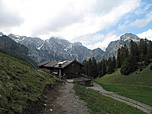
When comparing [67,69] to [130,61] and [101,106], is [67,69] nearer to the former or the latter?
[101,106]

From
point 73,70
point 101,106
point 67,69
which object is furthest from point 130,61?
point 101,106

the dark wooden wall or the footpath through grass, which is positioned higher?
the dark wooden wall

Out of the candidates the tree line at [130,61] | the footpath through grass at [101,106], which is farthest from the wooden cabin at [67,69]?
the tree line at [130,61]

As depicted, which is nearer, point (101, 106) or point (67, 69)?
point (101, 106)

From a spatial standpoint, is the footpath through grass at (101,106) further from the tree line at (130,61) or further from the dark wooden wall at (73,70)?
the tree line at (130,61)

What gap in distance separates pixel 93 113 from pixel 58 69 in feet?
124

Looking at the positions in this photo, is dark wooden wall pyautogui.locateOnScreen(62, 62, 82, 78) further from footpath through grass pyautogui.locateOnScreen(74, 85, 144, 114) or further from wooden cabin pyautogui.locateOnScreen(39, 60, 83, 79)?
footpath through grass pyautogui.locateOnScreen(74, 85, 144, 114)

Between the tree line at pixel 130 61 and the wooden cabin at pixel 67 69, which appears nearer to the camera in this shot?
the wooden cabin at pixel 67 69

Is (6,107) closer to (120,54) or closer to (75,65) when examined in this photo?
(75,65)

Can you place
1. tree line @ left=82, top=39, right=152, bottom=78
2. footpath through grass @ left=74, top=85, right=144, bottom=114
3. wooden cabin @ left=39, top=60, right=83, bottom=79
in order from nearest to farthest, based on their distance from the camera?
footpath through grass @ left=74, top=85, right=144, bottom=114, wooden cabin @ left=39, top=60, right=83, bottom=79, tree line @ left=82, top=39, right=152, bottom=78

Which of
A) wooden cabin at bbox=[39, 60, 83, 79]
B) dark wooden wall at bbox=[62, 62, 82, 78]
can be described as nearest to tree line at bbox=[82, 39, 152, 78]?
dark wooden wall at bbox=[62, 62, 82, 78]

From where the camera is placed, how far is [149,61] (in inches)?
2768

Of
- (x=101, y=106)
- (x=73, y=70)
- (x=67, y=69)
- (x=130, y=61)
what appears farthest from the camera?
(x=130, y=61)

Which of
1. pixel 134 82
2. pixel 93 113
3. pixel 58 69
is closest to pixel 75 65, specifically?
pixel 58 69
